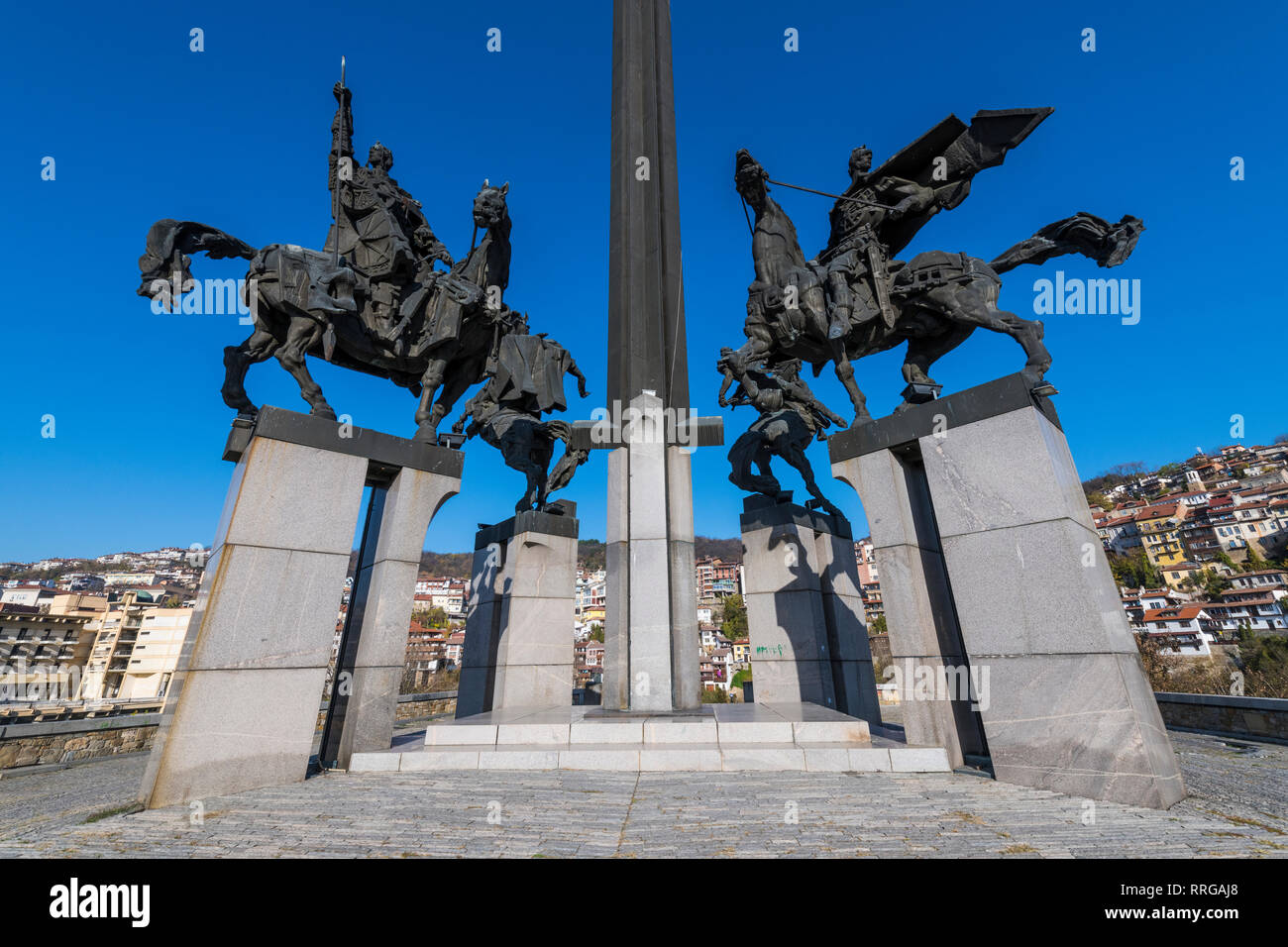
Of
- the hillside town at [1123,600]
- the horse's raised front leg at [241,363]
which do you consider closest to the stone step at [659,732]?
the horse's raised front leg at [241,363]

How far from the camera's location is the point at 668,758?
22.6 ft

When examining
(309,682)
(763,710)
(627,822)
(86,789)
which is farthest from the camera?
(763,710)

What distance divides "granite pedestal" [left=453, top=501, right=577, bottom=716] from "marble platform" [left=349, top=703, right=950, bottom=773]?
4.12 metres

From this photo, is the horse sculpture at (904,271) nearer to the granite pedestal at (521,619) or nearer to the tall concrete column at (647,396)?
the tall concrete column at (647,396)

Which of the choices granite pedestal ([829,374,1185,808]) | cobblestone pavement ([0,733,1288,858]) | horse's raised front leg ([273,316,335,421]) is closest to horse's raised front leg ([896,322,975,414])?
granite pedestal ([829,374,1185,808])

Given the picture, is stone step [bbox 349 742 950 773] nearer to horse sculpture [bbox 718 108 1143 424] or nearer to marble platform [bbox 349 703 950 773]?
marble platform [bbox 349 703 950 773]

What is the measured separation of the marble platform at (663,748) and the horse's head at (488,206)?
9893 millimetres

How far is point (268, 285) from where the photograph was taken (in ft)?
27.7

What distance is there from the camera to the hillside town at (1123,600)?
49.1m

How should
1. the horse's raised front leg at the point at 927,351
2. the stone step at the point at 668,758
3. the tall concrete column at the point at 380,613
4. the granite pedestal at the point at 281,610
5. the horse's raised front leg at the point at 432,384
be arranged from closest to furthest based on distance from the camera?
the granite pedestal at the point at 281,610, the stone step at the point at 668,758, the tall concrete column at the point at 380,613, the horse's raised front leg at the point at 927,351, the horse's raised front leg at the point at 432,384

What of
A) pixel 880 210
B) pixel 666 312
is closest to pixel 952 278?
pixel 880 210

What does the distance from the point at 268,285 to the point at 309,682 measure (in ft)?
19.4

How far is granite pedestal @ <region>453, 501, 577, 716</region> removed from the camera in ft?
39.6
